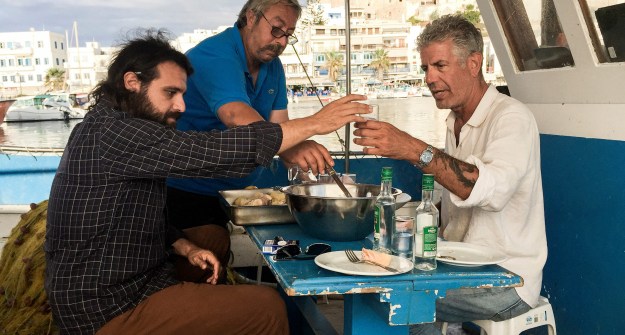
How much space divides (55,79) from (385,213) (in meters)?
85.8

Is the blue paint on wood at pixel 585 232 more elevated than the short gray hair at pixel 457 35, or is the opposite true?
the short gray hair at pixel 457 35

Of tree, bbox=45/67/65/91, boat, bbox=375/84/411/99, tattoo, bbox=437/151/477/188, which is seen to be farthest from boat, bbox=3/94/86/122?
tattoo, bbox=437/151/477/188

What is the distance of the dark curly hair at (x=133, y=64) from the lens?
2.45m

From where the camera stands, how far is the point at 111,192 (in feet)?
7.36

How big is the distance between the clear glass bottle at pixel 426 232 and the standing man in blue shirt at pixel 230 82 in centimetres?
90

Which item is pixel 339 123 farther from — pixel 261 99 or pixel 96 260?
pixel 261 99

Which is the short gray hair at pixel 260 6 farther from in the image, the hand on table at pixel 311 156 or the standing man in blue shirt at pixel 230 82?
the hand on table at pixel 311 156

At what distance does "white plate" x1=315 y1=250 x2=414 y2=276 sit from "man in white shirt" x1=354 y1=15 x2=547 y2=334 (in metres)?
0.55

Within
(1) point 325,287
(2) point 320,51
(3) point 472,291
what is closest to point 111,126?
(1) point 325,287

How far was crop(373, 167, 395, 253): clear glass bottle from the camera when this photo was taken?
6.74ft

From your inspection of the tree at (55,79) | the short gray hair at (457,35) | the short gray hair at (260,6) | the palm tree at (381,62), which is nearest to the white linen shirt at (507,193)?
the short gray hair at (457,35)

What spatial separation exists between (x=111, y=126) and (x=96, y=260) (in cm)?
48

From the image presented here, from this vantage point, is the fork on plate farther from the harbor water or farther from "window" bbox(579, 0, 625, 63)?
the harbor water

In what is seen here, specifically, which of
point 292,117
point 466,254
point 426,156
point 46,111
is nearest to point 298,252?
point 466,254
